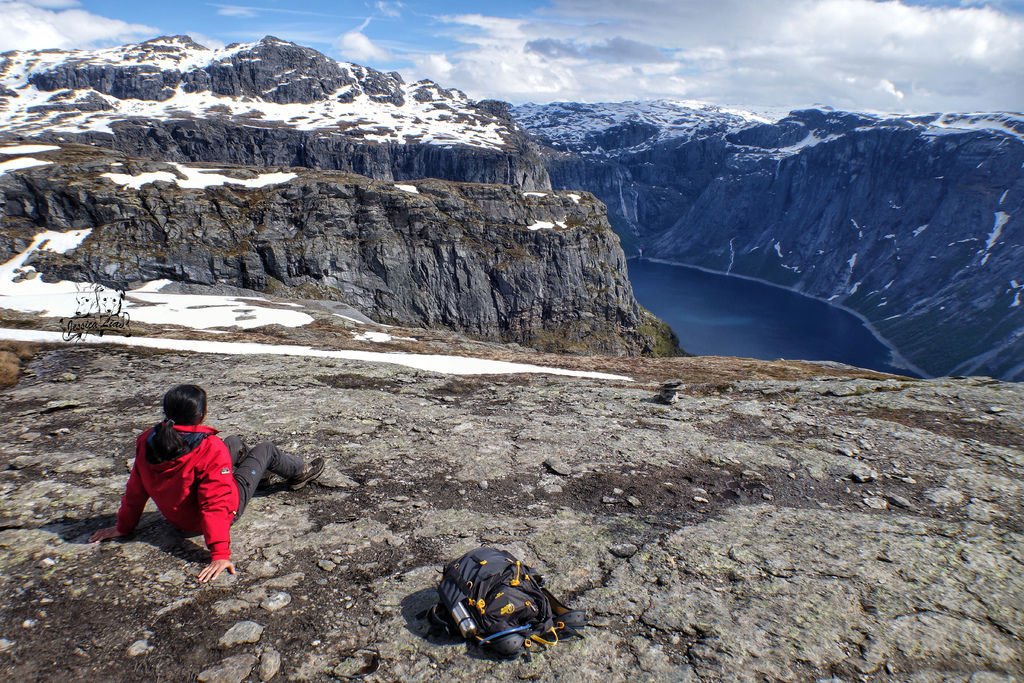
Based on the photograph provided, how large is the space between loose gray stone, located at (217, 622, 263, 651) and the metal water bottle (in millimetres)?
A: 2303

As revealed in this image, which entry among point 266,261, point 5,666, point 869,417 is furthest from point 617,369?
point 266,261

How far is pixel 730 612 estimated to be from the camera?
24.8ft

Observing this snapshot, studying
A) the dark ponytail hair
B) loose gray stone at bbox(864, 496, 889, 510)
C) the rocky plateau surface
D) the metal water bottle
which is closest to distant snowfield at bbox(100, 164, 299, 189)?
the rocky plateau surface

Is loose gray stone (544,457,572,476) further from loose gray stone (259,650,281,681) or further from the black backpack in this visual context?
loose gray stone (259,650,281,681)

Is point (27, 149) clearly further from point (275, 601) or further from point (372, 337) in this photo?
point (275, 601)

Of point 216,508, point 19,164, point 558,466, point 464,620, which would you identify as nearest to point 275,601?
point 216,508

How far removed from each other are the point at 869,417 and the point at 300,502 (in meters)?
17.2

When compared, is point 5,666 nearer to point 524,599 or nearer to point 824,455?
point 524,599

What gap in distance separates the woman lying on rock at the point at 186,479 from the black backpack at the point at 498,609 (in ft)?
9.85

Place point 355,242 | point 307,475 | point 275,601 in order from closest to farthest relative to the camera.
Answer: point 275,601, point 307,475, point 355,242

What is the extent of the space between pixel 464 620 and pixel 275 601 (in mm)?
2537

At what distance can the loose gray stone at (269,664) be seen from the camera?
6.04m

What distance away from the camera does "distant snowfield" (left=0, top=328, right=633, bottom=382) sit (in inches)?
850

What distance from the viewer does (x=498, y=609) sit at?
6.54m
